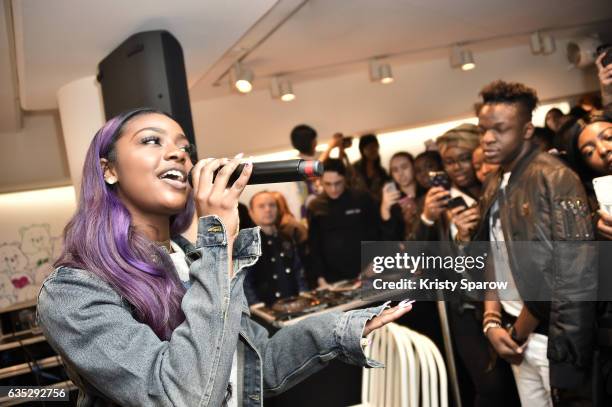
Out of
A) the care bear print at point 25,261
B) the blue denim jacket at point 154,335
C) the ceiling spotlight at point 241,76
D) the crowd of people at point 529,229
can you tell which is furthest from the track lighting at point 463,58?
the care bear print at point 25,261

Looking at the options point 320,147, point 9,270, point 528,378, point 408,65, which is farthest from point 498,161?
point 9,270

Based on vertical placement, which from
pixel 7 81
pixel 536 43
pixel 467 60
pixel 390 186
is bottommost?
pixel 390 186

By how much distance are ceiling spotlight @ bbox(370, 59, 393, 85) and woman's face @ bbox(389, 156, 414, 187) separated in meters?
0.64

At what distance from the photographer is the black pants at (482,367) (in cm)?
210

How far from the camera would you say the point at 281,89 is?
4.07 metres

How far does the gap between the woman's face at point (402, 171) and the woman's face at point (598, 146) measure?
5.02 feet

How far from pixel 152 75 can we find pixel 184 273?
1.49 m

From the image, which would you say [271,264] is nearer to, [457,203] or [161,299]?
[457,203]

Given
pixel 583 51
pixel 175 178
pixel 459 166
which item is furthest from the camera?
pixel 459 166

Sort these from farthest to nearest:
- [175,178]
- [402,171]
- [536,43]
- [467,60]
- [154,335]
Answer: [402,171]
[467,60]
[536,43]
[175,178]
[154,335]

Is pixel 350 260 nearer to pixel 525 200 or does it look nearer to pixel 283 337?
pixel 525 200

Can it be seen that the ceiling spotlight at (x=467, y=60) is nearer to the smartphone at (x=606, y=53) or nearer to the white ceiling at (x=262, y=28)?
the white ceiling at (x=262, y=28)

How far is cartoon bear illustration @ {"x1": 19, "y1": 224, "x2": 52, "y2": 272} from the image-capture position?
3.88m

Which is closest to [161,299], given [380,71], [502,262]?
[502,262]
